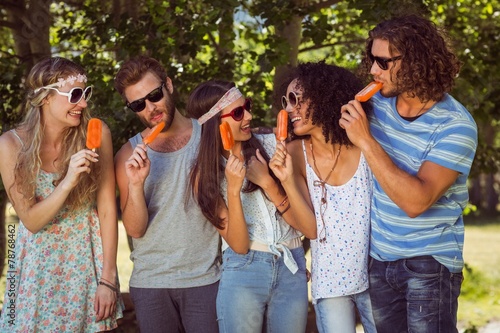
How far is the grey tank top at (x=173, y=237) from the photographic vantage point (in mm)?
3938

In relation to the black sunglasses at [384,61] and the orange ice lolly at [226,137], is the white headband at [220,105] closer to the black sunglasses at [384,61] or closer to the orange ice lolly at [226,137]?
the orange ice lolly at [226,137]

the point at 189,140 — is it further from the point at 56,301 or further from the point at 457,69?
the point at 457,69

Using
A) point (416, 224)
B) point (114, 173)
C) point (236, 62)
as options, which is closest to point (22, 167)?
point (114, 173)

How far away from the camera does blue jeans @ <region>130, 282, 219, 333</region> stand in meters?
3.93

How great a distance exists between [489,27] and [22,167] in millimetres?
5272

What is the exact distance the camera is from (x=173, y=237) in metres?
3.97

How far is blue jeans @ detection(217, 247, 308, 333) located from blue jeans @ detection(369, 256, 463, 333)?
54 centimetres

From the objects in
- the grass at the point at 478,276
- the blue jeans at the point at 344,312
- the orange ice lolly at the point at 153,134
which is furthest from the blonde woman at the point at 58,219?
the grass at the point at 478,276

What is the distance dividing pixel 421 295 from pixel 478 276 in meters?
10.0

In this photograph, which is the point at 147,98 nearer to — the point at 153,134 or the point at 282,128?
the point at 153,134

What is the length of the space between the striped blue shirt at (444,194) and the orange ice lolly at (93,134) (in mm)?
1365

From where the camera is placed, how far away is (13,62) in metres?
6.88

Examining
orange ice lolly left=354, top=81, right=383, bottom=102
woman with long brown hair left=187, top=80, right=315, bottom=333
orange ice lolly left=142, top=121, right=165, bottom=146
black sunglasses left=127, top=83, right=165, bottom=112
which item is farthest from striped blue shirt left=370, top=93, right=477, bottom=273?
black sunglasses left=127, top=83, right=165, bottom=112

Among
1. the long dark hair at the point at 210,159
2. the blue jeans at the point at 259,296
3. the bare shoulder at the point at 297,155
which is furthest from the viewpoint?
the bare shoulder at the point at 297,155
